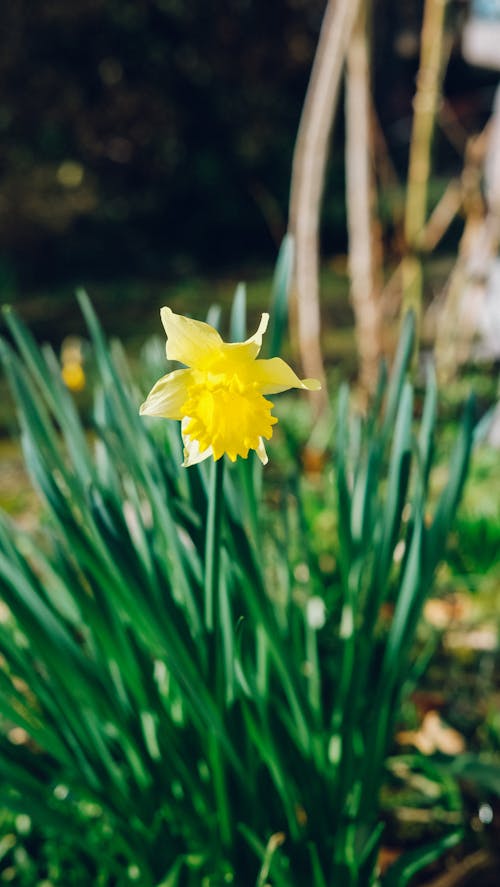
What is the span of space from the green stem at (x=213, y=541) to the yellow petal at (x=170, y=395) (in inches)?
2.8

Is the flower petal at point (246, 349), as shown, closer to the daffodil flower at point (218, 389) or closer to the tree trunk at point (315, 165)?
the daffodil flower at point (218, 389)

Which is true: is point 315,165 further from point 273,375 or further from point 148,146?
point 148,146

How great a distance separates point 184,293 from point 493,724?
11.3 ft

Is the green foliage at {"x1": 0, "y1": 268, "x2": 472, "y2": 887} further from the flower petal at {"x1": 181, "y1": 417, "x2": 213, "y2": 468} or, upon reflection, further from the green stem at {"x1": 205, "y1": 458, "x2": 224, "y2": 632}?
the flower petal at {"x1": 181, "y1": 417, "x2": 213, "y2": 468}

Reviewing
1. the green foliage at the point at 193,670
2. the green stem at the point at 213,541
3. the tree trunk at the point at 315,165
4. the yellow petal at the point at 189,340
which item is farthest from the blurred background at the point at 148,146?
the yellow petal at the point at 189,340

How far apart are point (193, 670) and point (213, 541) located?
0.51 ft

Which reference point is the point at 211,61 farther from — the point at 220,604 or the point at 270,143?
the point at 220,604

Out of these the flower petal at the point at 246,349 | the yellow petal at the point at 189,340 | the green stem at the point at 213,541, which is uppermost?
the yellow petal at the point at 189,340

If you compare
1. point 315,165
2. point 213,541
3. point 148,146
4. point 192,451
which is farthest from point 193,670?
point 148,146

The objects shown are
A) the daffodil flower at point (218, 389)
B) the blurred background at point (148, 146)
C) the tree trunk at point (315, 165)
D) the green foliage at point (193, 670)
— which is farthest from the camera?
the blurred background at point (148, 146)

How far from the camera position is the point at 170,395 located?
59 cm

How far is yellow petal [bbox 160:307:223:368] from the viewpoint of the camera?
584 millimetres

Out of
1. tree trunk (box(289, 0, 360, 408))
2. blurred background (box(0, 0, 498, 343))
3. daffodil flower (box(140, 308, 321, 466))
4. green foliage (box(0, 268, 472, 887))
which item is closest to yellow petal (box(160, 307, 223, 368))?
daffodil flower (box(140, 308, 321, 466))

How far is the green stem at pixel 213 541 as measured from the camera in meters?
0.67
